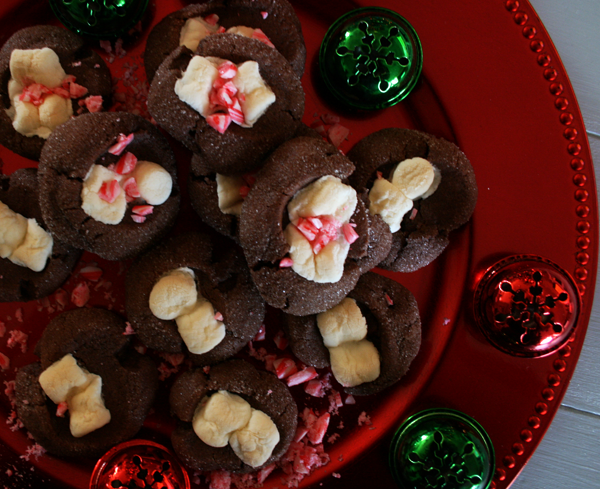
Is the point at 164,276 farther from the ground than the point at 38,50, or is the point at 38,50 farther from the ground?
the point at 38,50

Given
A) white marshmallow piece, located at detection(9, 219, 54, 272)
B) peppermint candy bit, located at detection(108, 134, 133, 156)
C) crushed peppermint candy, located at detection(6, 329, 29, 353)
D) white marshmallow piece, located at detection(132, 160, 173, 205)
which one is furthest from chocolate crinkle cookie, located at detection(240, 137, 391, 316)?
crushed peppermint candy, located at detection(6, 329, 29, 353)

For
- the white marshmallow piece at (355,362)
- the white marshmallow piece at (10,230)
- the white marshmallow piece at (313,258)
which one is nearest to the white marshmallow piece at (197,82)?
the white marshmallow piece at (313,258)

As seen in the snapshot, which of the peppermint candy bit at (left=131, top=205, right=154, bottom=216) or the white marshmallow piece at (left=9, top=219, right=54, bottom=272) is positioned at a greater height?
the peppermint candy bit at (left=131, top=205, right=154, bottom=216)

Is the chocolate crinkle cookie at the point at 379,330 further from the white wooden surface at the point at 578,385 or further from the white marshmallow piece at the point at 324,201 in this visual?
the white wooden surface at the point at 578,385

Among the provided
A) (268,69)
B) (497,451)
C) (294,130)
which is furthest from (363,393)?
(268,69)

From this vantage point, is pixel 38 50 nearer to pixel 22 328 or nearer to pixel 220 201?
pixel 220 201

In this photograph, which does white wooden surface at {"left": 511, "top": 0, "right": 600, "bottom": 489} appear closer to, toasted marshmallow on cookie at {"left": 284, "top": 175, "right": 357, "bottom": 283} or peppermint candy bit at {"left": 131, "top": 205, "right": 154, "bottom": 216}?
toasted marshmallow on cookie at {"left": 284, "top": 175, "right": 357, "bottom": 283}

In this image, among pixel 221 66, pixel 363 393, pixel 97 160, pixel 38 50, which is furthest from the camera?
pixel 363 393
